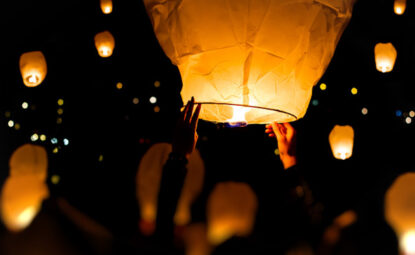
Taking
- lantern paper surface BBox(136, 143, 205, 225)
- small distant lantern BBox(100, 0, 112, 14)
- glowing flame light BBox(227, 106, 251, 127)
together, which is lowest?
lantern paper surface BBox(136, 143, 205, 225)

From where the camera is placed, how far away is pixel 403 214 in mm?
393

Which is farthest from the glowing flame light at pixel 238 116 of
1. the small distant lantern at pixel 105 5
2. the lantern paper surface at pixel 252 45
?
the small distant lantern at pixel 105 5

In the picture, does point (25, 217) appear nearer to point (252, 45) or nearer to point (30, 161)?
point (30, 161)

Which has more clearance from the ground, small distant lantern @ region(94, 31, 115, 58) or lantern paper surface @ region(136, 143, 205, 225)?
small distant lantern @ region(94, 31, 115, 58)

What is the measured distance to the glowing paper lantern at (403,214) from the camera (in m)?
0.39

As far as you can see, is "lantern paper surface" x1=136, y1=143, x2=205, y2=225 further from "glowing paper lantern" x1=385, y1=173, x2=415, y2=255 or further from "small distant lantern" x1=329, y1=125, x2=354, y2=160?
"small distant lantern" x1=329, y1=125, x2=354, y2=160

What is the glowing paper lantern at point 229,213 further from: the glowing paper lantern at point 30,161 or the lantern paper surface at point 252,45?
the lantern paper surface at point 252,45

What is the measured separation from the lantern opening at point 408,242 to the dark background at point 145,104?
2.02m

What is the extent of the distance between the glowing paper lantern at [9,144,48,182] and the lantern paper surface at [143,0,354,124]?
41 centimetres

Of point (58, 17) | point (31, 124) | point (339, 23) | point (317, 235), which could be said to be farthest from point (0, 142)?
point (317, 235)

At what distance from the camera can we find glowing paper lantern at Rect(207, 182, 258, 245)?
0.43 m

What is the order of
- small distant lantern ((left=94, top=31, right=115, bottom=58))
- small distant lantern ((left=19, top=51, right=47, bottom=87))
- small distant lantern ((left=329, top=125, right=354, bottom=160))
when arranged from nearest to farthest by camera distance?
small distant lantern ((left=19, top=51, right=47, bottom=87)) < small distant lantern ((left=329, top=125, right=354, bottom=160)) < small distant lantern ((left=94, top=31, right=115, bottom=58))

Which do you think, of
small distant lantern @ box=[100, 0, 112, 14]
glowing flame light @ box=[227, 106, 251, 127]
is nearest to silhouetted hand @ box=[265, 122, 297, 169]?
glowing flame light @ box=[227, 106, 251, 127]

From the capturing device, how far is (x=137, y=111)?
326 cm
